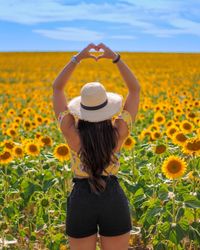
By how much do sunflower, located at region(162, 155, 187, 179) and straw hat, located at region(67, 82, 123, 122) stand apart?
112cm

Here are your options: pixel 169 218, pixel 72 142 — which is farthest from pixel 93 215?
pixel 169 218

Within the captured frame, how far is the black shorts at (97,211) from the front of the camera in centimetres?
337

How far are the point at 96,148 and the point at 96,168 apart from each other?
14 centimetres

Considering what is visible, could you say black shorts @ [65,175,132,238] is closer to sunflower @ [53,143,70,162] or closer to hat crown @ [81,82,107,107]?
hat crown @ [81,82,107,107]

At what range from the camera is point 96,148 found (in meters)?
3.30

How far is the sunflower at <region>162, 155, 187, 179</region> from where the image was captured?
14.1 feet

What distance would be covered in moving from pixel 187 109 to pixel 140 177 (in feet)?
14.5

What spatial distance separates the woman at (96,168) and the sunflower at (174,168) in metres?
0.94

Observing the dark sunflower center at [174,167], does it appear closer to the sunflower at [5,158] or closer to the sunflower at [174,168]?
the sunflower at [174,168]

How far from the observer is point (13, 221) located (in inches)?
209

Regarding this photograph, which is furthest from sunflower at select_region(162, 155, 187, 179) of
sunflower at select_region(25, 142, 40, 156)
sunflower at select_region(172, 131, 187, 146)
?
sunflower at select_region(25, 142, 40, 156)

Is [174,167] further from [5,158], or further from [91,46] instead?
[5,158]

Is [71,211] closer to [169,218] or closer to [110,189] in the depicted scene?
[110,189]

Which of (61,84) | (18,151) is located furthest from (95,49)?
(18,151)
